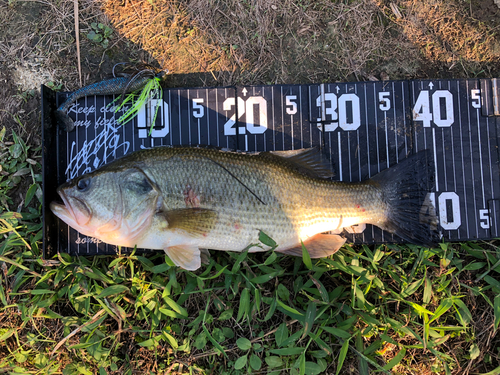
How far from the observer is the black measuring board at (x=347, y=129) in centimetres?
310

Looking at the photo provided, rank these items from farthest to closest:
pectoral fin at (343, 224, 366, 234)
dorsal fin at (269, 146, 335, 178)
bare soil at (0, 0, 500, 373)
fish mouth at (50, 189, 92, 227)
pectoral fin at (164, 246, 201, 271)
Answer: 1. bare soil at (0, 0, 500, 373)
2. pectoral fin at (343, 224, 366, 234)
3. dorsal fin at (269, 146, 335, 178)
4. pectoral fin at (164, 246, 201, 271)
5. fish mouth at (50, 189, 92, 227)

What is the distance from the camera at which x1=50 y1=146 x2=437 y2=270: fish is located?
Result: 8.18 feet

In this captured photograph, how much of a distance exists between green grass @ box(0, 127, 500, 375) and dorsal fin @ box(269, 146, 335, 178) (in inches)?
32.0

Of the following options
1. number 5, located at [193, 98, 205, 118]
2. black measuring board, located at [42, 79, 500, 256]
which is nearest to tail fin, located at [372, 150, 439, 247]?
black measuring board, located at [42, 79, 500, 256]

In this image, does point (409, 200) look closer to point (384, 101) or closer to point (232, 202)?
point (384, 101)

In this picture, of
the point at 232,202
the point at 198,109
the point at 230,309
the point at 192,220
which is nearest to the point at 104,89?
the point at 198,109

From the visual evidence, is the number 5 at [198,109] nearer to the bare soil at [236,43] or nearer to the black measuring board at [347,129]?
the black measuring board at [347,129]

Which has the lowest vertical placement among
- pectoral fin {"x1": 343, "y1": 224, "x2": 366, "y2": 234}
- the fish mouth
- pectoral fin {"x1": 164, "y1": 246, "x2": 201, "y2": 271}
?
pectoral fin {"x1": 164, "y1": 246, "x2": 201, "y2": 271}

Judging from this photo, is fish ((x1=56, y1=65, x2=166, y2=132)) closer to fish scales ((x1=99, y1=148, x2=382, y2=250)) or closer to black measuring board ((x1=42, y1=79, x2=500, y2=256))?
black measuring board ((x1=42, y1=79, x2=500, y2=256))

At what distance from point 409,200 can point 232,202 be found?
1633 millimetres

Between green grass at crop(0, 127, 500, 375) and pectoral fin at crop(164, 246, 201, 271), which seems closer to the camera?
pectoral fin at crop(164, 246, 201, 271)

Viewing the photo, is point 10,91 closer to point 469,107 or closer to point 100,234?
point 100,234

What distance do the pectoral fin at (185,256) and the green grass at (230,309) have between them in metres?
0.16

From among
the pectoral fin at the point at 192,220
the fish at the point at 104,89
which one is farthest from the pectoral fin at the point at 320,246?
the fish at the point at 104,89
